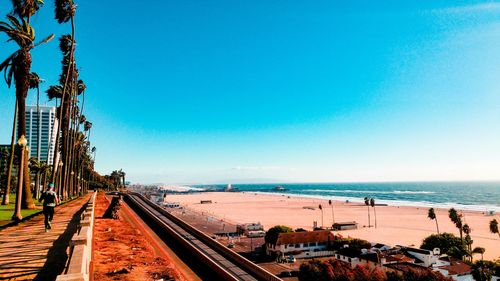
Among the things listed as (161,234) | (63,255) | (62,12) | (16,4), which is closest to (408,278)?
(161,234)

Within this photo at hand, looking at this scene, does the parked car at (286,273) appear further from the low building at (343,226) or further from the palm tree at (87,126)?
the palm tree at (87,126)

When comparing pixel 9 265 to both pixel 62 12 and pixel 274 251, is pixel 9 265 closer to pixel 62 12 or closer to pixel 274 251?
pixel 62 12

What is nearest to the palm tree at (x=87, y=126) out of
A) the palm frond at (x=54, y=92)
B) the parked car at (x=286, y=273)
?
the palm frond at (x=54, y=92)

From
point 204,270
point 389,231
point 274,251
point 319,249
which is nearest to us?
point 204,270

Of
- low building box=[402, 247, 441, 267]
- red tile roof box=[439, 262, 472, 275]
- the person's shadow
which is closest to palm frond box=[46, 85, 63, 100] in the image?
the person's shadow

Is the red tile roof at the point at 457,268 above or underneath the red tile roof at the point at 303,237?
underneath

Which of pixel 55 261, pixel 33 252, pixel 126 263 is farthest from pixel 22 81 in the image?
pixel 55 261
